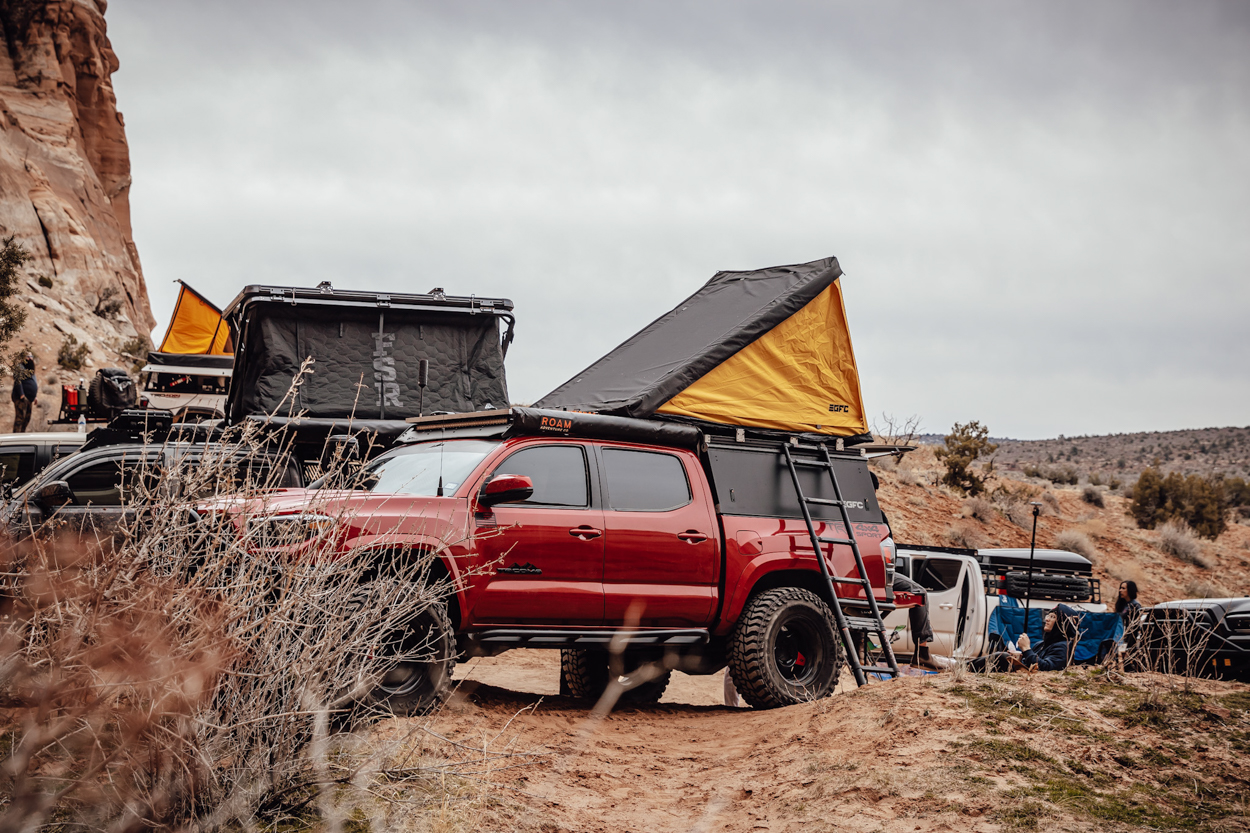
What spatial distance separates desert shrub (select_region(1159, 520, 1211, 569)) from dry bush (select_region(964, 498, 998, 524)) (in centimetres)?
596

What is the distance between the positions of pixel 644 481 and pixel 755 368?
1819 mm

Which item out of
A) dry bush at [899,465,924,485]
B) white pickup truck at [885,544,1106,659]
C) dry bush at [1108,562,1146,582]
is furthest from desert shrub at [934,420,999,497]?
white pickup truck at [885,544,1106,659]

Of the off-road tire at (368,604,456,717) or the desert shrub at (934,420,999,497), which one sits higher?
the desert shrub at (934,420,999,497)

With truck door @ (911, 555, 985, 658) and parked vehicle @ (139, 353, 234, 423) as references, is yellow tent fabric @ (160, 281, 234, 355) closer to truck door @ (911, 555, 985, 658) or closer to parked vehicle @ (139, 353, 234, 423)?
parked vehicle @ (139, 353, 234, 423)

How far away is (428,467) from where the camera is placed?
286 inches

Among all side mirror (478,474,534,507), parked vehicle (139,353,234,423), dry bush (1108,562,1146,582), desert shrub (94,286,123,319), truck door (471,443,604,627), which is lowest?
dry bush (1108,562,1146,582)

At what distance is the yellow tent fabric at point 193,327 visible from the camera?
18.8 m

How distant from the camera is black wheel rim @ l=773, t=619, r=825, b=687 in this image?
8148 millimetres

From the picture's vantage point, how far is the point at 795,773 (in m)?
5.54

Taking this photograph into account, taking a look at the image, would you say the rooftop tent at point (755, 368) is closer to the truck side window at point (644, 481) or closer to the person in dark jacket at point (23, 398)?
the truck side window at point (644, 481)

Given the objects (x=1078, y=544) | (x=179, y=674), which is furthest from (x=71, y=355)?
(x=179, y=674)

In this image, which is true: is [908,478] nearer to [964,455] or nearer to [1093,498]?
[964,455]

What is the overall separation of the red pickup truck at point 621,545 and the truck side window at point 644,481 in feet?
0.04

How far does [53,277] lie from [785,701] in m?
40.5
